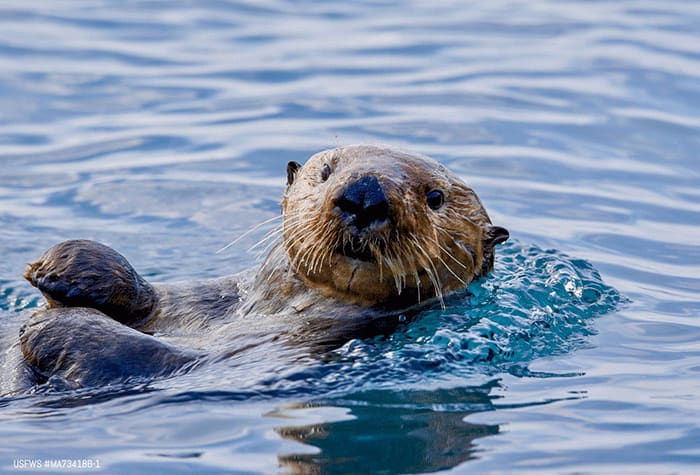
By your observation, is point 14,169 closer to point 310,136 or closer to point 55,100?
point 55,100

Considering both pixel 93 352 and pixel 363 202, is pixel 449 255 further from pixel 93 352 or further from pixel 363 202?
pixel 93 352

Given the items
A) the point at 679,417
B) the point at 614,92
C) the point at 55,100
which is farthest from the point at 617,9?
the point at 679,417

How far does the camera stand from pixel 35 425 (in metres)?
5.11

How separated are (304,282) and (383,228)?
0.83 meters

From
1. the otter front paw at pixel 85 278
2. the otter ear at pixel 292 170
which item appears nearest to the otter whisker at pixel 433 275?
the otter ear at pixel 292 170

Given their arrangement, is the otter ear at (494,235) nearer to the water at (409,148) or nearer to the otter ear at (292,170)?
the water at (409,148)

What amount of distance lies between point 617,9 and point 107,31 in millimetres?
6878

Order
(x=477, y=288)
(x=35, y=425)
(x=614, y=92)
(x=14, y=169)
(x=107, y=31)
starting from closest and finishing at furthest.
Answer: (x=35, y=425)
(x=477, y=288)
(x=14, y=169)
(x=614, y=92)
(x=107, y=31)

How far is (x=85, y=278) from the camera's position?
A: 20.9 feet

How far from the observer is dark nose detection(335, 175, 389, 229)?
5637 millimetres

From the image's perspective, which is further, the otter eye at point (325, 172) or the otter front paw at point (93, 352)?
the otter eye at point (325, 172)

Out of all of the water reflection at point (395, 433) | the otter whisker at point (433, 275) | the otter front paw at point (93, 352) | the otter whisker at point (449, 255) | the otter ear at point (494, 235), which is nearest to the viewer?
the water reflection at point (395, 433)

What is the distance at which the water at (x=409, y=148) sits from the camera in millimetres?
5121

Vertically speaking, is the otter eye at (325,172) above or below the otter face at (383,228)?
above
